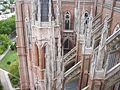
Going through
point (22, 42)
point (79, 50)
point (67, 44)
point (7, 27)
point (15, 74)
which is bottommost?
point (15, 74)

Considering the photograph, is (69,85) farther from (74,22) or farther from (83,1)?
(83,1)

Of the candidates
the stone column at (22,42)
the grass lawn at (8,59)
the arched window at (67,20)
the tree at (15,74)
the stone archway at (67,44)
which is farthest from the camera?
the grass lawn at (8,59)

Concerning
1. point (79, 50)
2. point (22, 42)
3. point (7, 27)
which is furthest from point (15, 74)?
point (7, 27)

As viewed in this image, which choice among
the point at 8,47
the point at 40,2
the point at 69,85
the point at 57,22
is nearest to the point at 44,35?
the point at 57,22

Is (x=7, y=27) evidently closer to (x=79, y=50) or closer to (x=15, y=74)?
(x=15, y=74)

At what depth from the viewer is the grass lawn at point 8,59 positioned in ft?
135

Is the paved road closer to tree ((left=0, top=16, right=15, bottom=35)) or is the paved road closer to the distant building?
the distant building

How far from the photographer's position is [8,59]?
148ft

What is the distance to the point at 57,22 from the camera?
14.8m

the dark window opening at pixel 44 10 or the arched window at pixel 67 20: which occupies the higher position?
the dark window opening at pixel 44 10

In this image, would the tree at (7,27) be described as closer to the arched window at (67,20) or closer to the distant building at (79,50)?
the distant building at (79,50)

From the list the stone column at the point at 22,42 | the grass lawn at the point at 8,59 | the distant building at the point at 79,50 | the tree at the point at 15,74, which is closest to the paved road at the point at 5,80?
the tree at the point at 15,74

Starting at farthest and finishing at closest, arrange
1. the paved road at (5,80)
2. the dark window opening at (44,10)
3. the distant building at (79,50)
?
the paved road at (5,80), the dark window opening at (44,10), the distant building at (79,50)

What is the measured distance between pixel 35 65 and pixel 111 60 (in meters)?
6.10
